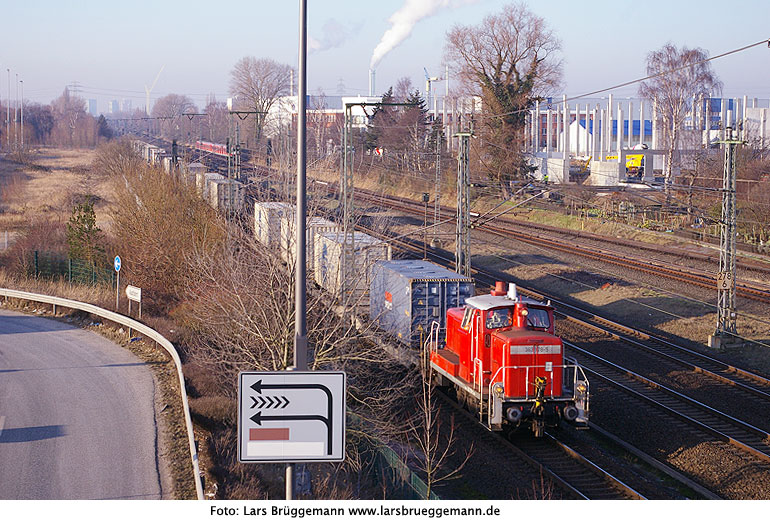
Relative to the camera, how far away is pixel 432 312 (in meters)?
20.4

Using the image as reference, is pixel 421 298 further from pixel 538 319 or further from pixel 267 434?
pixel 267 434

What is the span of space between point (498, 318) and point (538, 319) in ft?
2.71

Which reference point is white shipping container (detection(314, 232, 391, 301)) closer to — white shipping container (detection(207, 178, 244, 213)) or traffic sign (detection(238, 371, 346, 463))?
white shipping container (detection(207, 178, 244, 213))

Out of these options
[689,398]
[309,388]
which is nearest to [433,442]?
[689,398]

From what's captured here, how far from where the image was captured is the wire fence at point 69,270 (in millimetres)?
33188

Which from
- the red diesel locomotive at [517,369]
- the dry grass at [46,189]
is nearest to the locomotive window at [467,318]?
the red diesel locomotive at [517,369]

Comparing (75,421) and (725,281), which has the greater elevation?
(725,281)

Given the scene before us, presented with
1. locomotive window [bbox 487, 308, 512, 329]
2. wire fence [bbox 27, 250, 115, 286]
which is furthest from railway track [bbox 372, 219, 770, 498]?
wire fence [bbox 27, 250, 115, 286]

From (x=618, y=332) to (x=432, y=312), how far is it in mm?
7408

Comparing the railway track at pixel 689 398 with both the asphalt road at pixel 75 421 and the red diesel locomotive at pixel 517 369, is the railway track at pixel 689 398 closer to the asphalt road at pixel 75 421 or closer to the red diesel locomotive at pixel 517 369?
the red diesel locomotive at pixel 517 369

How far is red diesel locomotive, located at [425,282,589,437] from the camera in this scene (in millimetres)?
14812

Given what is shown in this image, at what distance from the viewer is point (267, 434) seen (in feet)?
22.2

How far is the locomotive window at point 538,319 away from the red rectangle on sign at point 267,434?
31.4 feet

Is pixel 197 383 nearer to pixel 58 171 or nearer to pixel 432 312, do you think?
pixel 432 312
